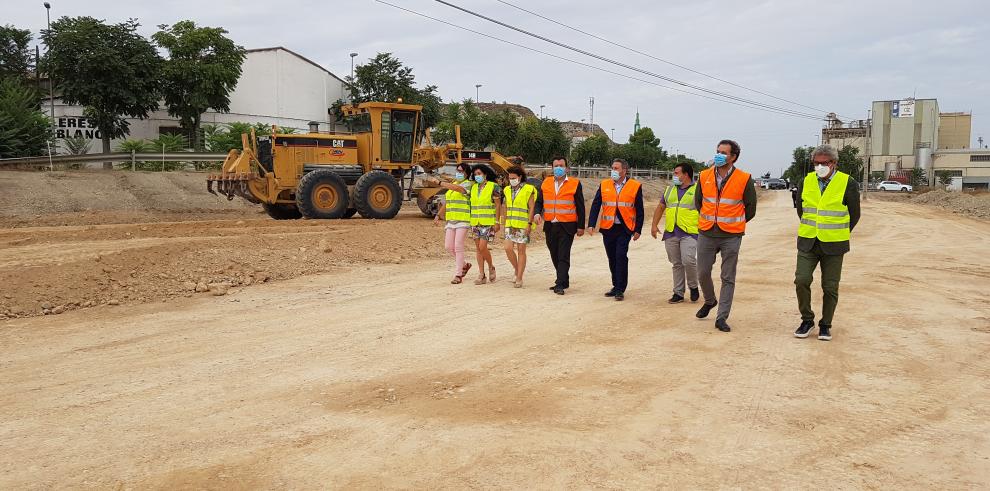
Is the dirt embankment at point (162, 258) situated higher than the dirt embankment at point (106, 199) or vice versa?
the dirt embankment at point (106, 199)

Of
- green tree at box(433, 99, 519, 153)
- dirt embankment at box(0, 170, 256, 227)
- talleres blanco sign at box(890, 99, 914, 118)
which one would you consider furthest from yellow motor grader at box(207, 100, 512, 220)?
talleres blanco sign at box(890, 99, 914, 118)

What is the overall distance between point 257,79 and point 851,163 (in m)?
56.8

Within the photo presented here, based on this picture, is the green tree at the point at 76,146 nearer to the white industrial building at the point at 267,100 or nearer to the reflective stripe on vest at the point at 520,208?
the white industrial building at the point at 267,100

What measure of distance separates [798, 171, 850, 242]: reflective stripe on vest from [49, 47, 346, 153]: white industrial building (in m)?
39.4

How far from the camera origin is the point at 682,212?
9070 mm

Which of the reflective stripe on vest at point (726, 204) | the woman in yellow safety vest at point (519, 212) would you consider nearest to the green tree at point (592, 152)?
the woman in yellow safety vest at point (519, 212)

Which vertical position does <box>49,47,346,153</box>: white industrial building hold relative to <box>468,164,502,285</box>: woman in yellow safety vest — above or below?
above

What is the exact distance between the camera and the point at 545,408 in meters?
4.93

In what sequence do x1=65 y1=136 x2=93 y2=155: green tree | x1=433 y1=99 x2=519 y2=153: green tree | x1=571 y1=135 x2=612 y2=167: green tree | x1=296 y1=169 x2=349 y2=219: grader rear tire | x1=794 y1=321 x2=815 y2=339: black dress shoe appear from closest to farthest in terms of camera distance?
x1=794 y1=321 x2=815 y2=339: black dress shoe
x1=296 y1=169 x2=349 y2=219: grader rear tire
x1=65 y1=136 x2=93 y2=155: green tree
x1=433 y1=99 x2=519 y2=153: green tree
x1=571 y1=135 x2=612 y2=167: green tree

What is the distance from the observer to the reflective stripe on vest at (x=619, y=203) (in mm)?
9062

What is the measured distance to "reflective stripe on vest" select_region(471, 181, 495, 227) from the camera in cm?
1017

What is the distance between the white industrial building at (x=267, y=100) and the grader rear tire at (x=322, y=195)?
83.1 feet

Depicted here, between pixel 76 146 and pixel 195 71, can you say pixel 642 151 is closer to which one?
pixel 195 71

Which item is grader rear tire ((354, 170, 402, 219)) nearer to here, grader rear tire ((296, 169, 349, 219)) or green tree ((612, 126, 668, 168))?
grader rear tire ((296, 169, 349, 219))
